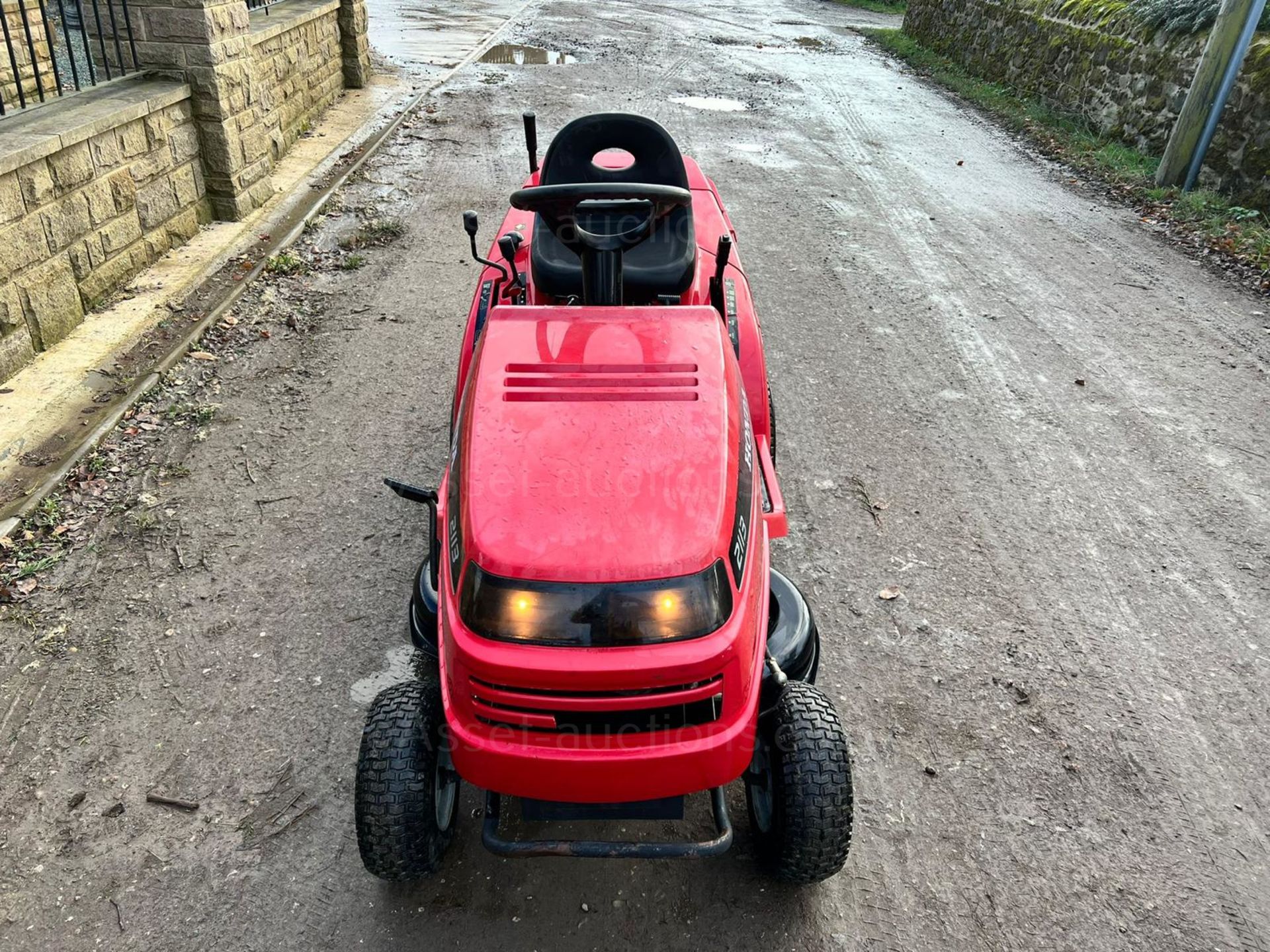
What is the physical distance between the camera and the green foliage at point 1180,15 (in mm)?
9469

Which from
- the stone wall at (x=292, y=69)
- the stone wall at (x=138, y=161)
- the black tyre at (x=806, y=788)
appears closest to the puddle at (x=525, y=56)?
the stone wall at (x=292, y=69)

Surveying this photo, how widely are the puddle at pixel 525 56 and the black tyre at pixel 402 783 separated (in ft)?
45.1

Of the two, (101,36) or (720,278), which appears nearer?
(720,278)

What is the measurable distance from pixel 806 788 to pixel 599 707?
0.66 metres

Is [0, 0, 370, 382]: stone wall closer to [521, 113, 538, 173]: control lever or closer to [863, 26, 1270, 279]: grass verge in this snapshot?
[521, 113, 538, 173]: control lever

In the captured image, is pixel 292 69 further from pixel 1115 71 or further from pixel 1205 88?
pixel 1115 71

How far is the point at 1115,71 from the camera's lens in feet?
34.6

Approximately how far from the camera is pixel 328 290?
6.37m

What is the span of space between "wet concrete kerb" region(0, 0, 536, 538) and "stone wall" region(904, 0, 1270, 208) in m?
8.47

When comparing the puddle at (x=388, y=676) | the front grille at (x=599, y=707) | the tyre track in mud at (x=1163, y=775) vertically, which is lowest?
the puddle at (x=388, y=676)

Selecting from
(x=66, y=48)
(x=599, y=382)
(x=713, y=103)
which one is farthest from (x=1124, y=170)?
(x=66, y=48)

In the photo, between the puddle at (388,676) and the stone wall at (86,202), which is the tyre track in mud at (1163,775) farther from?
the stone wall at (86,202)

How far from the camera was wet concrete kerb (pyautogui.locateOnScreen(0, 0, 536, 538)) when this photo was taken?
156 inches

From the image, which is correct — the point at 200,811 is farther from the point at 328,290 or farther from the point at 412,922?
the point at 328,290
